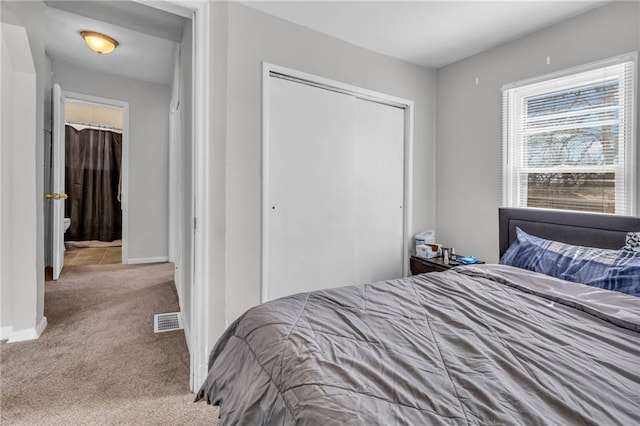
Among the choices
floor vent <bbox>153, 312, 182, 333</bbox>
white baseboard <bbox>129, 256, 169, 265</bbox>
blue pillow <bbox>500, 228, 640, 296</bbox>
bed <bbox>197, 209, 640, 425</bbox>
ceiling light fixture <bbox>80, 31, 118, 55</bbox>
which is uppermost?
ceiling light fixture <bbox>80, 31, 118, 55</bbox>

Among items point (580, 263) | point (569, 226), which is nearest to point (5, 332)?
point (580, 263)

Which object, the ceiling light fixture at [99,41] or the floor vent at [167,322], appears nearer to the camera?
the floor vent at [167,322]

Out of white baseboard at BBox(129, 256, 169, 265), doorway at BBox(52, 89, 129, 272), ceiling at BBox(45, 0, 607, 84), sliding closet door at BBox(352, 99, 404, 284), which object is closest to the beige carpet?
white baseboard at BBox(129, 256, 169, 265)

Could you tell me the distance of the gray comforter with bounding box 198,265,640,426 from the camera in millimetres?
785

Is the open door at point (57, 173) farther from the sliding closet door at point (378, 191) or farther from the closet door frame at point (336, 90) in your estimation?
the sliding closet door at point (378, 191)

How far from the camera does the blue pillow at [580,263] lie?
1.71 metres

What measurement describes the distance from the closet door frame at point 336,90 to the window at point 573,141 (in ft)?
2.88

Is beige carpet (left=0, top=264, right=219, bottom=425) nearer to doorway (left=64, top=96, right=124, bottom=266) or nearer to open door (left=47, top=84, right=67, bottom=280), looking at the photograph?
open door (left=47, top=84, right=67, bottom=280)

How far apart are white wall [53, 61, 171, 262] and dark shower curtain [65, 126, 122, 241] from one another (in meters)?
2.23

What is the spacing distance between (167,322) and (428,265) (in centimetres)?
243

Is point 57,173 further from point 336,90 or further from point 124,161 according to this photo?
point 336,90

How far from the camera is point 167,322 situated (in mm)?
2840

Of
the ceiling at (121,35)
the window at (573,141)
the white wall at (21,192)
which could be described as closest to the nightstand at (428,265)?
the window at (573,141)

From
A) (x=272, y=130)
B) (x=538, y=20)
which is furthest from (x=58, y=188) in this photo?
(x=538, y=20)
